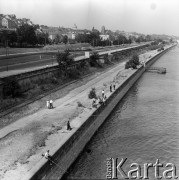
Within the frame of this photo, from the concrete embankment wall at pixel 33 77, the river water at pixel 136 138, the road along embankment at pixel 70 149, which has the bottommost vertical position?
the river water at pixel 136 138

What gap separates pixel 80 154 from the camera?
685 inches

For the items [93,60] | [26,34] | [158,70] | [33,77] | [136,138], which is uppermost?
[26,34]

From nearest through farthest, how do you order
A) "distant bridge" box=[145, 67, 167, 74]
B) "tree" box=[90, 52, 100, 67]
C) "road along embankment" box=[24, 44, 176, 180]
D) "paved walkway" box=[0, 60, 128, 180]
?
"road along embankment" box=[24, 44, 176, 180] → "paved walkway" box=[0, 60, 128, 180] → "tree" box=[90, 52, 100, 67] → "distant bridge" box=[145, 67, 167, 74]

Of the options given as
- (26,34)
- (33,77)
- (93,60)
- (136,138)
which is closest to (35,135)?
(136,138)

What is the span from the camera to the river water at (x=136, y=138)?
647 inches

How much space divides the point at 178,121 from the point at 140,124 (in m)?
3.45

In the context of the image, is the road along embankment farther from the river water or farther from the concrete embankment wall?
the concrete embankment wall

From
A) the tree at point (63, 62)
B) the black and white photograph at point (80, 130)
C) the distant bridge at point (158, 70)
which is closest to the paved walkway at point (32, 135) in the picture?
the black and white photograph at point (80, 130)

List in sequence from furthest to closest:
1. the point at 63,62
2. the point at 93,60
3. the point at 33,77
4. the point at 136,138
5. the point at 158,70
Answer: the point at 158,70 → the point at 93,60 → the point at 63,62 → the point at 33,77 → the point at 136,138

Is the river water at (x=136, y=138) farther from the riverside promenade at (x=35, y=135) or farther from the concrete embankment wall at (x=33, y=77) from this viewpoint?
the concrete embankment wall at (x=33, y=77)

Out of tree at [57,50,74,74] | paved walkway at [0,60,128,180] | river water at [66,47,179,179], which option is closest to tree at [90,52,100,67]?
tree at [57,50,74,74]

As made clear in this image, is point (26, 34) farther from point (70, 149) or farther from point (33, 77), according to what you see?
point (70, 149)

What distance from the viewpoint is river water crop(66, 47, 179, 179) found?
16.4m

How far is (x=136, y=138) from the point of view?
20656 mm
